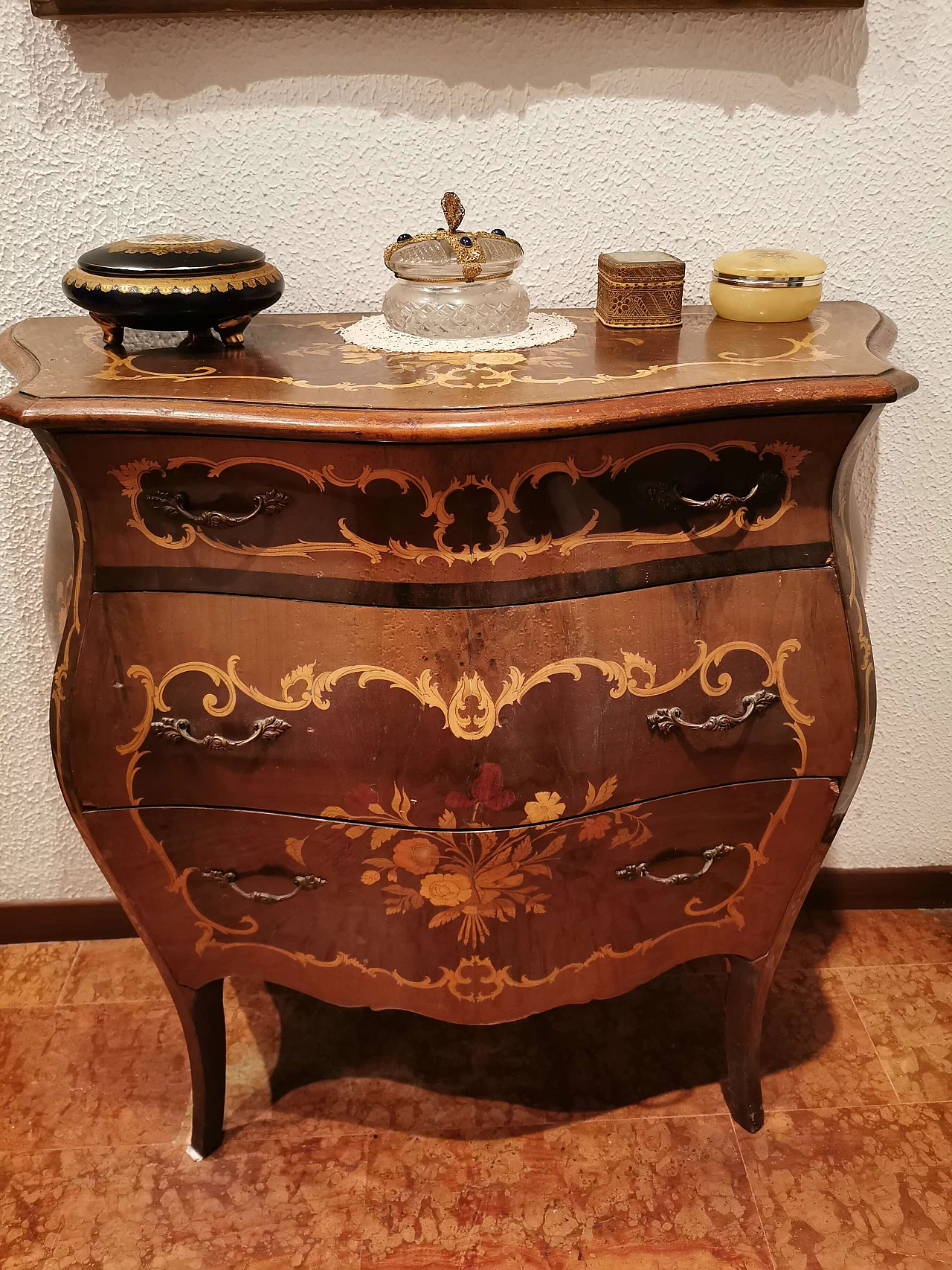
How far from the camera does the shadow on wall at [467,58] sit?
1103mm

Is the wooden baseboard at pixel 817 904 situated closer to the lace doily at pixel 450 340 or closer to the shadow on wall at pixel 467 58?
the lace doily at pixel 450 340

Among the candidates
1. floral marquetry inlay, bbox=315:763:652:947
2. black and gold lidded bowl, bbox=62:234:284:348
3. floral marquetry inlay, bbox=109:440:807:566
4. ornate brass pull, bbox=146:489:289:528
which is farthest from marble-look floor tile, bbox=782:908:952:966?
black and gold lidded bowl, bbox=62:234:284:348

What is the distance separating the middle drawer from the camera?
2.96ft

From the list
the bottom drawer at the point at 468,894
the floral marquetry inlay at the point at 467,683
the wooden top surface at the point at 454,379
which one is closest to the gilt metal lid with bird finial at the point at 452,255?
the wooden top surface at the point at 454,379

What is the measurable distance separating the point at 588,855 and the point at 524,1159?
50 cm

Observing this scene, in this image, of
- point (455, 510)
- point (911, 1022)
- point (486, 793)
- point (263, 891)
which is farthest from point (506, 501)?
point (911, 1022)

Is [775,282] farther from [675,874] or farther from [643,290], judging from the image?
[675,874]

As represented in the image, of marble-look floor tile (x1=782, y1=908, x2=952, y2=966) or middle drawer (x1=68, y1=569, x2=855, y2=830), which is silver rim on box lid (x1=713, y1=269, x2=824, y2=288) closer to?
middle drawer (x1=68, y1=569, x2=855, y2=830)

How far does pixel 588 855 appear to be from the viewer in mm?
999

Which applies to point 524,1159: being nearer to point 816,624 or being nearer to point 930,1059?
point 930,1059

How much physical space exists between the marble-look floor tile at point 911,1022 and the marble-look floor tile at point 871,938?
0.08 ft

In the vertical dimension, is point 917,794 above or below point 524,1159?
above

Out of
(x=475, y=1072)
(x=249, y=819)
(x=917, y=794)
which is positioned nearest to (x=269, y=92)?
(x=249, y=819)

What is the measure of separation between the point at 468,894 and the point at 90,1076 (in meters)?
0.74
